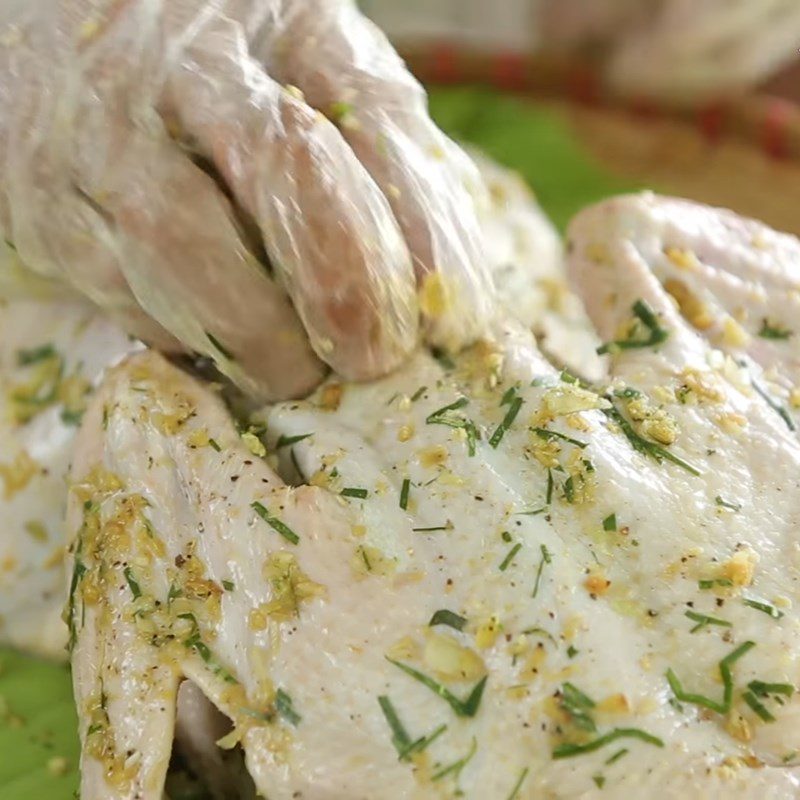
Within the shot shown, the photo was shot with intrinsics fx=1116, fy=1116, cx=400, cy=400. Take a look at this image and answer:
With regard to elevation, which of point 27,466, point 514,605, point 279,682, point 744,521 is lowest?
point 27,466

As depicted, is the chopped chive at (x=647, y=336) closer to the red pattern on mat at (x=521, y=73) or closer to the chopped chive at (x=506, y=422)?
the chopped chive at (x=506, y=422)

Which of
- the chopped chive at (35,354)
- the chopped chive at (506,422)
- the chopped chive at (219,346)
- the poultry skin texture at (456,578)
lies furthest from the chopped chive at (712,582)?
the chopped chive at (35,354)

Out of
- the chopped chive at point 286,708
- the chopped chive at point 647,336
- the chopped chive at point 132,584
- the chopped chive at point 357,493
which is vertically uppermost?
the chopped chive at point 647,336

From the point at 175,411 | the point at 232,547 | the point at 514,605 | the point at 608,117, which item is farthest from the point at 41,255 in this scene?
the point at 608,117

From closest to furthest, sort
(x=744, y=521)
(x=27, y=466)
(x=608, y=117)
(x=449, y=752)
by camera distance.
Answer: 1. (x=449, y=752)
2. (x=744, y=521)
3. (x=27, y=466)
4. (x=608, y=117)

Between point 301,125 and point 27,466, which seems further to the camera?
point 27,466

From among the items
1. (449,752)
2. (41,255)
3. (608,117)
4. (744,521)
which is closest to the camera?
(449,752)

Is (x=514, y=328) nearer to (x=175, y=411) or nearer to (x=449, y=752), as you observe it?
(x=175, y=411)
